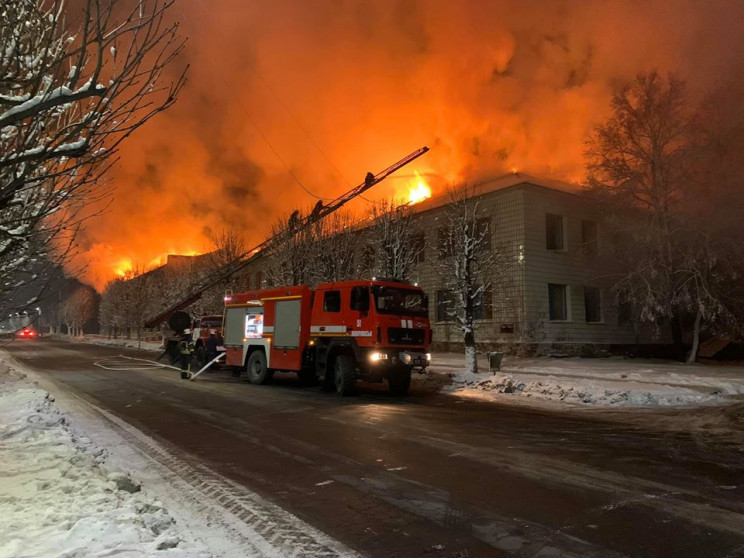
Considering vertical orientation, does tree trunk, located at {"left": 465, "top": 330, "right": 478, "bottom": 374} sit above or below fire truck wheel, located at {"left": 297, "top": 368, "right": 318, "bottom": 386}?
above

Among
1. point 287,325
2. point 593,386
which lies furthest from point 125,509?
point 593,386

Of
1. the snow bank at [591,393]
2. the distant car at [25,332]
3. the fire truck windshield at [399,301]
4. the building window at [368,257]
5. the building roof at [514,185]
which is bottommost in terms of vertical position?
the snow bank at [591,393]

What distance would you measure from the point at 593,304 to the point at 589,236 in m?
3.54

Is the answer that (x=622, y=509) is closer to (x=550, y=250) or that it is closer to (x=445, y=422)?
(x=445, y=422)

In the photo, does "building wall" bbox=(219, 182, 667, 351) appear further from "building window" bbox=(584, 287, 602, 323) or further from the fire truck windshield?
the fire truck windshield

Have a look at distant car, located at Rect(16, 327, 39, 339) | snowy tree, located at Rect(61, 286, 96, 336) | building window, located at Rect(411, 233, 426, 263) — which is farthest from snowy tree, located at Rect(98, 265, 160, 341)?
building window, located at Rect(411, 233, 426, 263)

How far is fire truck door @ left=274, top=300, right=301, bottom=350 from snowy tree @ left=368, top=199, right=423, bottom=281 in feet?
25.2

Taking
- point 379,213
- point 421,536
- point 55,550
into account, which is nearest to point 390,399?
point 421,536

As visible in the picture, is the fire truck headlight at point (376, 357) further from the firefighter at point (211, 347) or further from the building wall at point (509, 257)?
the building wall at point (509, 257)

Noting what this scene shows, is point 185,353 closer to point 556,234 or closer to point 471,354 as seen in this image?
point 471,354

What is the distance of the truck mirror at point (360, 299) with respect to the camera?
12.4 m

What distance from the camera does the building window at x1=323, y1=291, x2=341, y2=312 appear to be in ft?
43.2

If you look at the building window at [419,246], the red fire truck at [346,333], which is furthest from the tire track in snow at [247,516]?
the building window at [419,246]

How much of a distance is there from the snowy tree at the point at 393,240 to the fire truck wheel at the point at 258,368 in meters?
7.65
